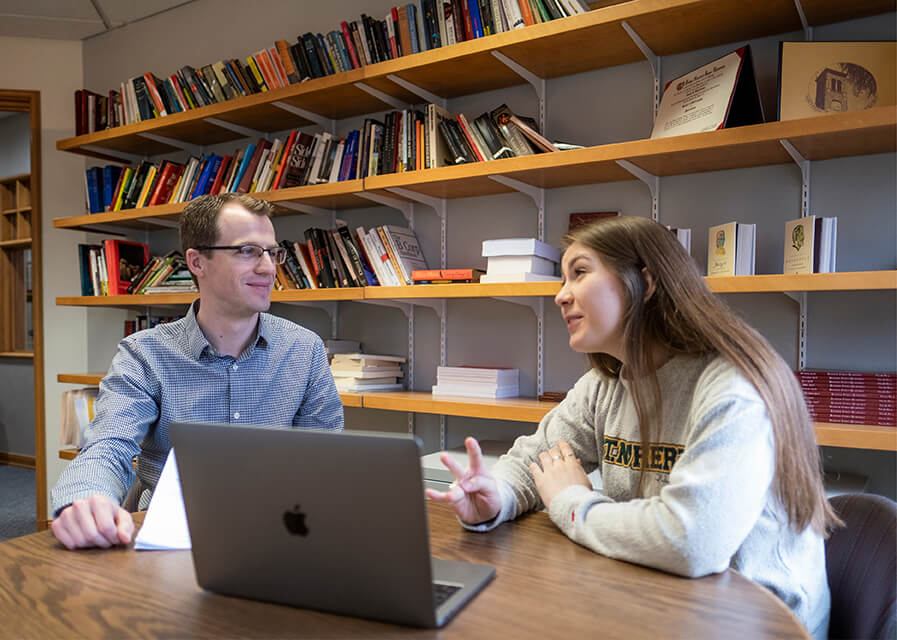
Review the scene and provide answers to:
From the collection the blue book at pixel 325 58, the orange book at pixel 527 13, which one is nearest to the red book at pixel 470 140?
the orange book at pixel 527 13

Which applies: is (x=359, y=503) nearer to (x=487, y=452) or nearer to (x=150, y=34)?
(x=487, y=452)

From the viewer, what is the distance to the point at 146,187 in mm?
3494

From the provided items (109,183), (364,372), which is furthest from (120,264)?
(364,372)

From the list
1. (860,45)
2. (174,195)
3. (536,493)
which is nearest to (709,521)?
(536,493)

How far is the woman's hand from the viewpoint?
3.64 ft

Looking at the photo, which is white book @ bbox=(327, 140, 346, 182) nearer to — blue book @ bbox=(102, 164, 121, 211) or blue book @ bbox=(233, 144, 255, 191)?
blue book @ bbox=(233, 144, 255, 191)

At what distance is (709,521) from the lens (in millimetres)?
928

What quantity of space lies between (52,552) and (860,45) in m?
2.26

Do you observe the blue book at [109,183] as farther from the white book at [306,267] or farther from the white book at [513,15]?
the white book at [513,15]

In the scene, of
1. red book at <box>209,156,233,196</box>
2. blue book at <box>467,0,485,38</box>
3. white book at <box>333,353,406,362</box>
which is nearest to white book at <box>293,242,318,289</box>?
white book at <box>333,353,406,362</box>

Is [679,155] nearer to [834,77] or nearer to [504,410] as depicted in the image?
[834,77]

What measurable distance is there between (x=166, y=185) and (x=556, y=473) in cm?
288

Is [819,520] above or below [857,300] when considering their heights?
below

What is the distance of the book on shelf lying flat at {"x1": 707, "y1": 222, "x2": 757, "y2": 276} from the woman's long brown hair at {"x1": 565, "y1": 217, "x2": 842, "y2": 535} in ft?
3.14
